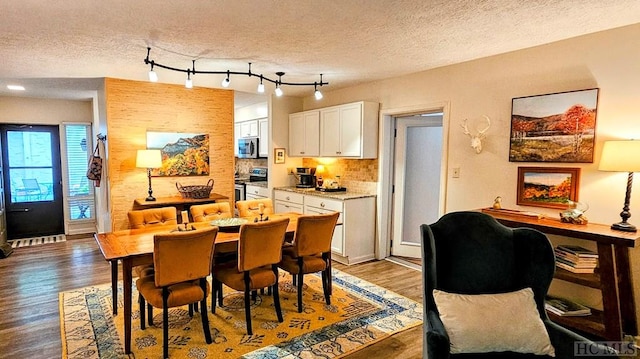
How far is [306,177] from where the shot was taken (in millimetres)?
5605

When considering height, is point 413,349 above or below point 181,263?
below

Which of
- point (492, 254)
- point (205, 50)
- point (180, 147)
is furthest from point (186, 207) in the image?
point (492, 254)

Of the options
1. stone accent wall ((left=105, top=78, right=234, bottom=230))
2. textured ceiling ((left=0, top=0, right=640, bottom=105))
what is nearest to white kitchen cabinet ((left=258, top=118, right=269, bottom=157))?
stone accent wall ((left=105, top=78, right=234, bottom=230))

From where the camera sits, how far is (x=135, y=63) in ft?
12.1

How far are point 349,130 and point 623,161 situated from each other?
293cm

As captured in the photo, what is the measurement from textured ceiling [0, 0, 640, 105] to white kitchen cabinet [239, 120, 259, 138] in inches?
116

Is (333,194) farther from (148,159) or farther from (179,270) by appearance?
(179,270)

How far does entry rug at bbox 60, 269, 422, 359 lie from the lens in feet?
8.52

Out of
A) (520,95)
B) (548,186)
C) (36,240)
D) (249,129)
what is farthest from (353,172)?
(36,240)

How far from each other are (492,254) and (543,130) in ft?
5.20

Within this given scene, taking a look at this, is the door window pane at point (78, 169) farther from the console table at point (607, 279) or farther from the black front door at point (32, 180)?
the console table at point (607, 279)

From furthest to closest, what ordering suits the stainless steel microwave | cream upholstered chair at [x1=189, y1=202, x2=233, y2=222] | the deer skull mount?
the stainless steel microwave → cream upholstered chair at [x1=189, y1=202, x2=233, y2=222] → the deer skull mount

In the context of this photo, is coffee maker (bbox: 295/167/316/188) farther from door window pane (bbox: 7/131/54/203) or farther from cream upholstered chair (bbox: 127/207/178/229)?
door window pane (bbox: 7/131/54/203)

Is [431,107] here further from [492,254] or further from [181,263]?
[181,263]
